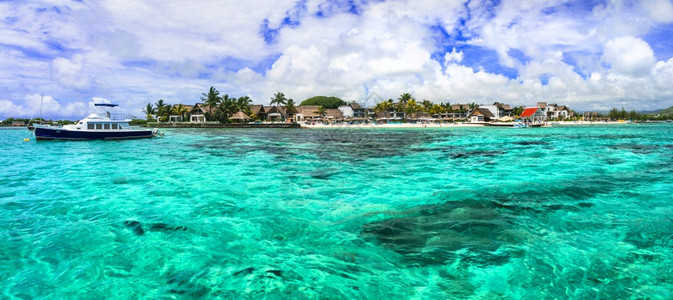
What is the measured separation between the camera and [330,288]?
14.0 feet

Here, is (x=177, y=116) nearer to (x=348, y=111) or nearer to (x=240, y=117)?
(x=240, y=117)

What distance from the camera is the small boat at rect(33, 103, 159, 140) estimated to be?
3303cm

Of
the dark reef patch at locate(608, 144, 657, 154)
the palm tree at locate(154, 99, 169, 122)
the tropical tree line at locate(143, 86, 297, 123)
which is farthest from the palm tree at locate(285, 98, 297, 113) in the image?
the dark reef patch at locate(608, 144, 657, 154)

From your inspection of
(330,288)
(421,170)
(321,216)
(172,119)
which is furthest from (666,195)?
(172,119)

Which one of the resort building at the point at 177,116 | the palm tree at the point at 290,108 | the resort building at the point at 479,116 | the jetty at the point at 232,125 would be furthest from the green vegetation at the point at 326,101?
the jetty at the point at 232,125

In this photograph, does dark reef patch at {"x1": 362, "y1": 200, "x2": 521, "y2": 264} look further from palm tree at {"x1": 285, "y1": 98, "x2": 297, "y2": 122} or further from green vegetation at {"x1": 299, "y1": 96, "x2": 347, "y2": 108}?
green vegetation at {"x1": 299, "y1": 96, "x2": 347, "y2": 108}

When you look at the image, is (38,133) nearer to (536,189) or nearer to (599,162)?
(536,189)

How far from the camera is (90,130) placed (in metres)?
33.8

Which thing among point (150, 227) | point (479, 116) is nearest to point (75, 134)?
point (150, 227)

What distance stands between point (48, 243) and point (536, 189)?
11.8 meters

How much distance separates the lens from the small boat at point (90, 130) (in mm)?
33031

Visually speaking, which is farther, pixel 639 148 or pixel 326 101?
pixel 326 101

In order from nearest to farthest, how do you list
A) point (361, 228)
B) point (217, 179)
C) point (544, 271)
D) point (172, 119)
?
point (544, 271) → point (361, 228) → point (217, 179) → point (172, 119)

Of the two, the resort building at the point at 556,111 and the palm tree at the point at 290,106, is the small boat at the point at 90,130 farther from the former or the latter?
the resort building at the point at 556,111
